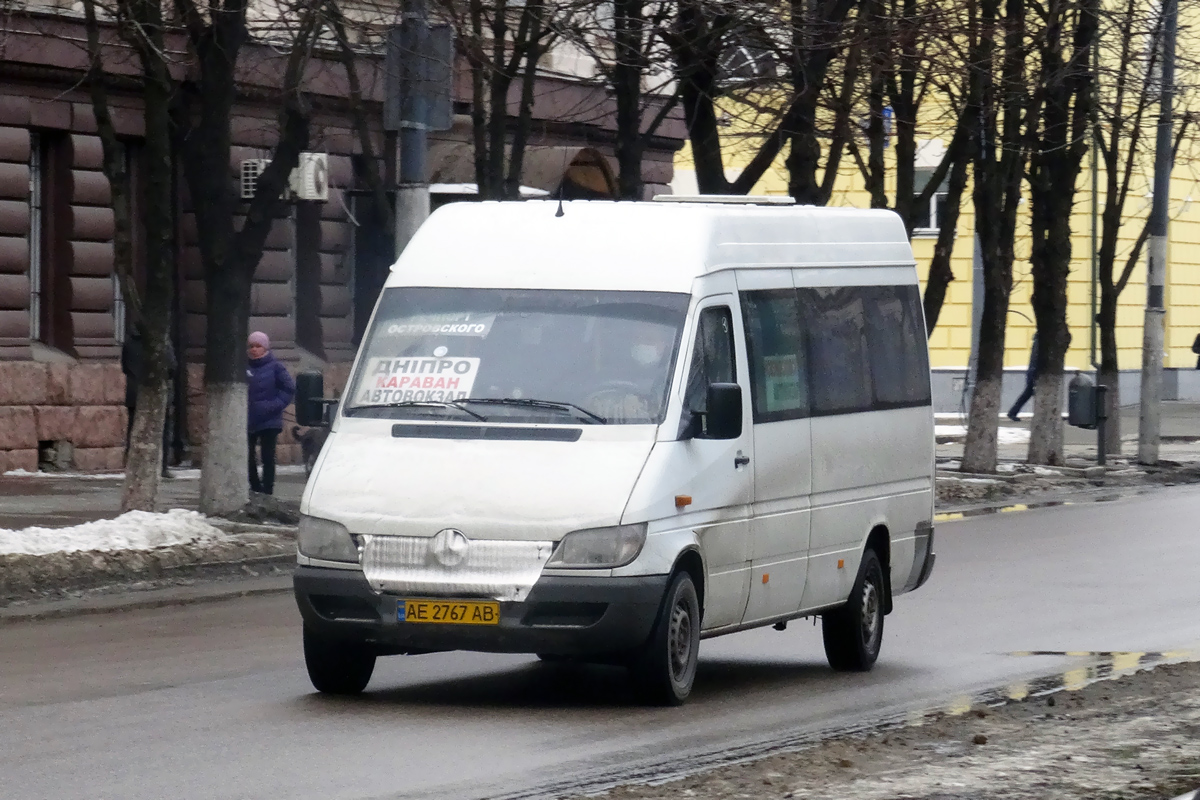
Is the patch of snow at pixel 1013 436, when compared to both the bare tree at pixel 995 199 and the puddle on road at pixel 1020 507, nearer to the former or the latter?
the bare tree at pixel 995 199

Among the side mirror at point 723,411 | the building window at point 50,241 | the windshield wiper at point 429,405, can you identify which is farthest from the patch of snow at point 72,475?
the side mirror at point 723,411

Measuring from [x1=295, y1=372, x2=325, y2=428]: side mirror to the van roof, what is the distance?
0.66 m

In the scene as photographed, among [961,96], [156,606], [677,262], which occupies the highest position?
[961,96]

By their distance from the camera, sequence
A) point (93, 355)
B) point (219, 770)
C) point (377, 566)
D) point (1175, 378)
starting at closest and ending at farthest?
point (219, 770) < point (377, 566) < point (93, 355) < point (1175, 378)

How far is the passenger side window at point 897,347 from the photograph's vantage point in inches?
463

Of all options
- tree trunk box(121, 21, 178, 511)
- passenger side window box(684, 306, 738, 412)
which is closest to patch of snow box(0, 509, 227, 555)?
tree trunk box(121, 21, 178, 511)

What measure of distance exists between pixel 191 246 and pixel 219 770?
58.0 feet

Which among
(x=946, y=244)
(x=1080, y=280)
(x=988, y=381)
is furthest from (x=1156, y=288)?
(x=1080, y=280)

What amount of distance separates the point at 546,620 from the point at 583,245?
1950 mm

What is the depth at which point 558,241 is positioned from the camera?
10195mm

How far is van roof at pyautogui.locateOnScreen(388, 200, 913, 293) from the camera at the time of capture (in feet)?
33.0

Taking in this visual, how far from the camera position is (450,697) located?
9.82 m

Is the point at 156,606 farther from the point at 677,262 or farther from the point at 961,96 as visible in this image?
the point at 961,96

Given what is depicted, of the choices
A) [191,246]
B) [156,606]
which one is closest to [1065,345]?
[191,246]
